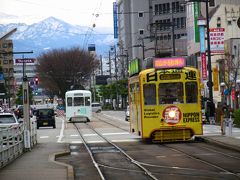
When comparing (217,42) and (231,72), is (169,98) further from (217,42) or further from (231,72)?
(231,72)

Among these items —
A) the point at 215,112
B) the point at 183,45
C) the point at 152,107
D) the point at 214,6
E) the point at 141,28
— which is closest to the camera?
the point at 152,107

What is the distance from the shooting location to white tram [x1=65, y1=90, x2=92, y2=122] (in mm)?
61438

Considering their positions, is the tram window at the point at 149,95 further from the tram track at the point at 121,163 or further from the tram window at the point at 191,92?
the tram track at the point at 121,163

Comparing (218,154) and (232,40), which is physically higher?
(232,40)

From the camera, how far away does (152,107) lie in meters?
26.3

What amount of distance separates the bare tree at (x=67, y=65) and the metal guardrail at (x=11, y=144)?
86052mm

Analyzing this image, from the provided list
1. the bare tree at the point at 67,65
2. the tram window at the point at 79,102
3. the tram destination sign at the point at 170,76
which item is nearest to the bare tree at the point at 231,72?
the tram window at the point at 79,102

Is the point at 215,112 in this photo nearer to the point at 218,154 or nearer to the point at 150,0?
the point at 218,154

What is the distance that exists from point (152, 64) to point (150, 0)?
376ft

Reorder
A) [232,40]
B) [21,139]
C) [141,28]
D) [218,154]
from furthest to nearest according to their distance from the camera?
[141,28], [232,40], [21,139], [218,154]

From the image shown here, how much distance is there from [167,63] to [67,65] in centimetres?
8622

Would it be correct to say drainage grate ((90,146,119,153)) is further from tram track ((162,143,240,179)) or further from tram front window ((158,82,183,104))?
tram front window ((158,82,183,104))

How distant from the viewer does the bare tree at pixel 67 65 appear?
11188 centimetres

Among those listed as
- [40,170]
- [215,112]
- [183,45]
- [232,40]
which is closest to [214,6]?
[232,40]
